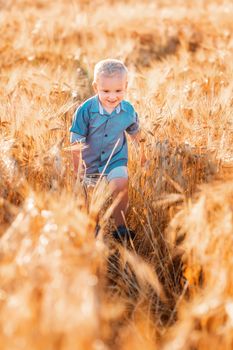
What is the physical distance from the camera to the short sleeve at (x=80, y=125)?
2443mm

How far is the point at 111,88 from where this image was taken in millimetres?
2361

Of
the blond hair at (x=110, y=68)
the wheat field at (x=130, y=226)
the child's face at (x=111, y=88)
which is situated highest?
the blond hair at (x=110, y=68)

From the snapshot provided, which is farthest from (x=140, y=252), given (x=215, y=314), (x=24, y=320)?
(x=24, y=320)

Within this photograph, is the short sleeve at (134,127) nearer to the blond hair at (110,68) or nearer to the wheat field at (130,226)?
the wheat field at (130,226)

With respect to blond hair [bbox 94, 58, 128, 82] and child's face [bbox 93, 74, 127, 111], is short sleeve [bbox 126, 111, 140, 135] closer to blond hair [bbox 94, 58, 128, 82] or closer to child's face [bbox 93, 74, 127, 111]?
child's face [bbox 93, 74, 127, 111]

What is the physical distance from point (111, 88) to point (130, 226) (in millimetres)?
564

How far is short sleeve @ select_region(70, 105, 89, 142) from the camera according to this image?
244 cm

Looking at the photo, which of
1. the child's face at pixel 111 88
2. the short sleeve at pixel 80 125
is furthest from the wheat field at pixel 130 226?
the child's face at pixel 111 88

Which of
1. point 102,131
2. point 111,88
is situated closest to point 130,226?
point 102,131

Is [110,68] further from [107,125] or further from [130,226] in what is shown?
[130,226]

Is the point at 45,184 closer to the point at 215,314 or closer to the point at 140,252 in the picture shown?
the point at 140,252

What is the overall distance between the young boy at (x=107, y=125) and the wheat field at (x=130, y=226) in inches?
2.5

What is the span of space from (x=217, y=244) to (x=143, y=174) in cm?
84

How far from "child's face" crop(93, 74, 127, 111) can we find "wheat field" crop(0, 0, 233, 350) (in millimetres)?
195
